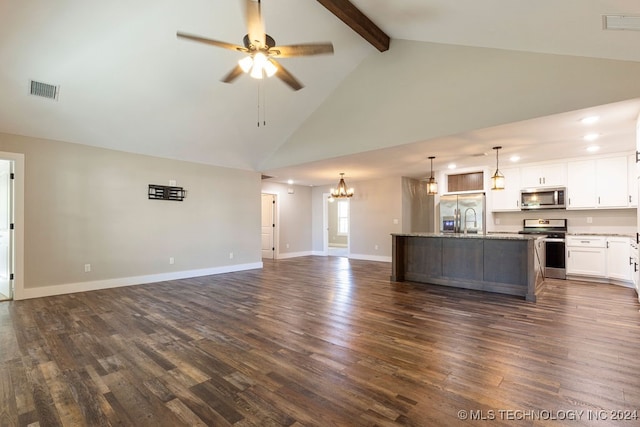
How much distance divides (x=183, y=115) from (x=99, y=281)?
3280mm

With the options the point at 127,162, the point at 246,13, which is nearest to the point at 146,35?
→ the point at 246,13

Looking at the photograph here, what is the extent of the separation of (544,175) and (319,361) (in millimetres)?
6364

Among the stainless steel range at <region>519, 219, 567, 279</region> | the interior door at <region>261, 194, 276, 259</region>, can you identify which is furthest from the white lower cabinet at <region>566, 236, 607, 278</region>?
the interior door at <region>261, 194, 276, 259</region>

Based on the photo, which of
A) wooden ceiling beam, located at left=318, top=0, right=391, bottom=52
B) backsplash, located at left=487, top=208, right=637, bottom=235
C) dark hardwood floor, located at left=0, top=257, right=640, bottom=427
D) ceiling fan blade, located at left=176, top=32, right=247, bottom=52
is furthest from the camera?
backsplash, located at left=487, top=208, right=637, bottom=235

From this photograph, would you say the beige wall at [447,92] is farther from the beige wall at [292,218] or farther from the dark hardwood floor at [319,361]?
the beige wall at [292,218]

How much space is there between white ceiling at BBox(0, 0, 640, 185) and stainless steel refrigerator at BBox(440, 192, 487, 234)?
112 cm

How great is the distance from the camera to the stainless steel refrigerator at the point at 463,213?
22.5ft

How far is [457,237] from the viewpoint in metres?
5.12

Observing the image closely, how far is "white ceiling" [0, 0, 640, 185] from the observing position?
308 centimetres

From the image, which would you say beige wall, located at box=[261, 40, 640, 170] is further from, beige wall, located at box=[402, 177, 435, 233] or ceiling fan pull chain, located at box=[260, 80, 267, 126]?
beige wall, located at box=[402, 177, 435, 233]

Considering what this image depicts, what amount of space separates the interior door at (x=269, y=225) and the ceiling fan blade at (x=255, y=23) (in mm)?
6970

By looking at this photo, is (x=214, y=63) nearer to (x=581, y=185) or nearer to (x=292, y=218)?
(x=292, y=218)

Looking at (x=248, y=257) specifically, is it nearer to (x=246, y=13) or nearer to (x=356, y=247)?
(x=356, y=247)

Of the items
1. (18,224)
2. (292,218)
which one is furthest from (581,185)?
(18,224)
